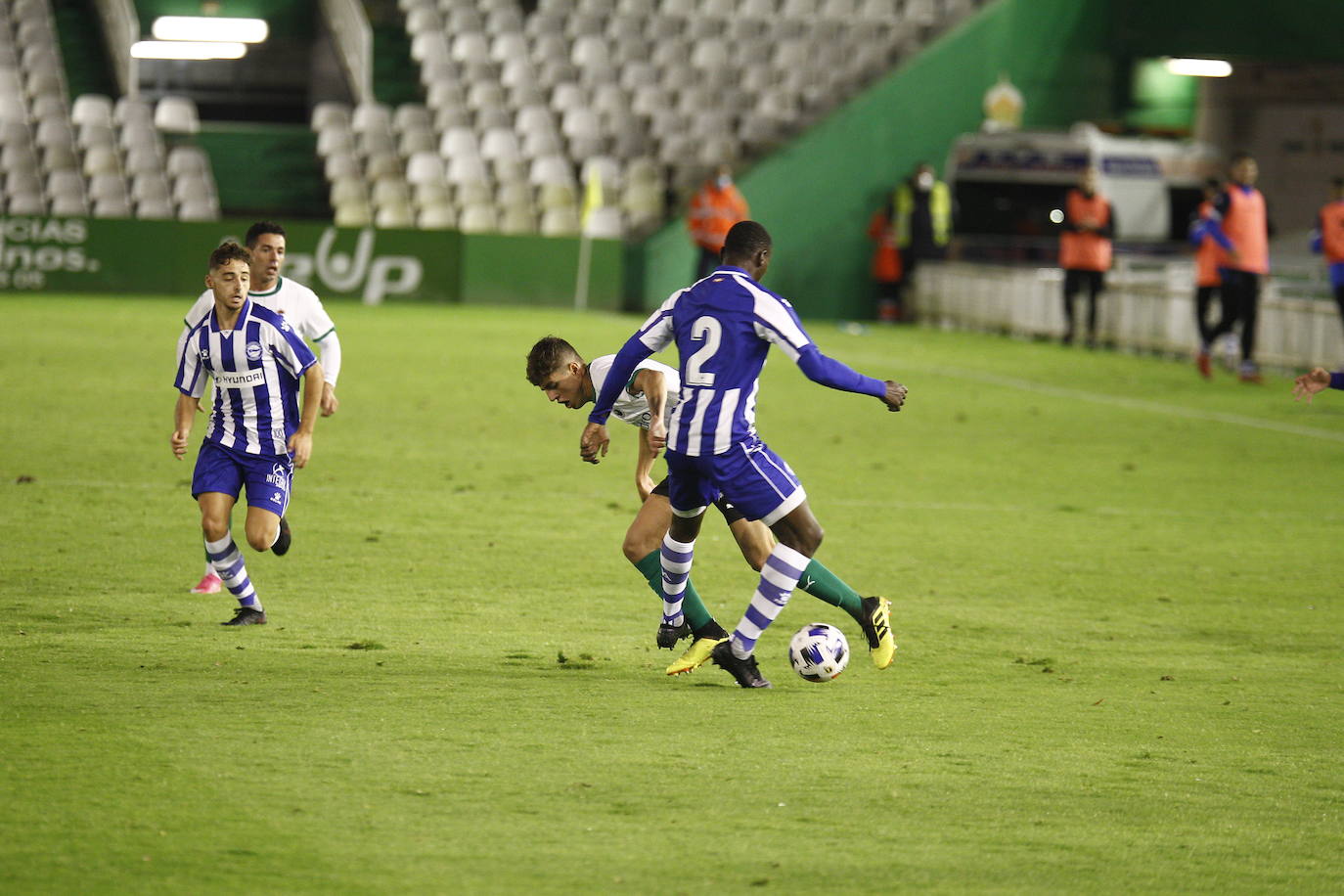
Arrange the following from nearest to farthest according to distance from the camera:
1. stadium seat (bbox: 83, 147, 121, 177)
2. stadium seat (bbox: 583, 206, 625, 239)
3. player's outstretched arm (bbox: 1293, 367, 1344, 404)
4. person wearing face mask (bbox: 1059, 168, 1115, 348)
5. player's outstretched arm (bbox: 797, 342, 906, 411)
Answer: player's outstretched arm (bbox: 797, 342, 906, 411), player's outstretched arm (bbox: 1293, 367, 1344, 404), person wearing face mask (bbox: 1059, 168, 1115, 348), stadium seat (bbox: 83, 147, 121, 177), stadium seat (bbox: 583, 206, 625, 239)

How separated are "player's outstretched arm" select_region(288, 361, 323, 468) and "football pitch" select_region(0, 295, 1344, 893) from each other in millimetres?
659

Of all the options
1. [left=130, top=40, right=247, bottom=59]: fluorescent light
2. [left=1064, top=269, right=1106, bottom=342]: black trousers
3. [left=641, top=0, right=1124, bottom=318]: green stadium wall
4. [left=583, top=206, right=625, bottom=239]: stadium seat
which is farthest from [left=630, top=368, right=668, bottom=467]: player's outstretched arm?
[left=130, top=40, right=247, bottom=59]: fluorescent light

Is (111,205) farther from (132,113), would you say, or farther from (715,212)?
(715,212)

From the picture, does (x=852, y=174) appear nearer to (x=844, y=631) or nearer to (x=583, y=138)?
(x=583, y=138)

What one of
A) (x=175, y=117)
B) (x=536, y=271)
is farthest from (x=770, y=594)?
(x=175, y=117)

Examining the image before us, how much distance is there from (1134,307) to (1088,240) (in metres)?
1.36

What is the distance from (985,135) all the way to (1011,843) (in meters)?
23.2

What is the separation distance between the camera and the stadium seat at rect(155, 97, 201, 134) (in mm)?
28750

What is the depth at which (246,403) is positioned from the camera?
7242 mm

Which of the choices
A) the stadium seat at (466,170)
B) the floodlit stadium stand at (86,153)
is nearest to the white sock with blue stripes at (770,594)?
the floodlit stadium stand at (86,153)

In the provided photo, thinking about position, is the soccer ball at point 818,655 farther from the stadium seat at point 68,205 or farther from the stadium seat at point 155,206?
the stadium seat at point 68,205

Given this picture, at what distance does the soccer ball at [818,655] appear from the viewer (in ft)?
20.5

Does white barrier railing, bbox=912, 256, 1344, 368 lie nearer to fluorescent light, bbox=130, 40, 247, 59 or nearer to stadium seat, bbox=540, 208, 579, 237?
stadium seat, bbox=540, 208, 579, 237

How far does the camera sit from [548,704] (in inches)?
232
